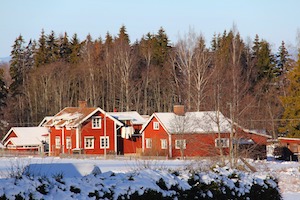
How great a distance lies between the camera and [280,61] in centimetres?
7975

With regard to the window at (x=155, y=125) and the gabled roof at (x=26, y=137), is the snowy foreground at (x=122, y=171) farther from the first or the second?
the gabled roof at (x=26, y=137)

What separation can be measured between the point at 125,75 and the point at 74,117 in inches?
446

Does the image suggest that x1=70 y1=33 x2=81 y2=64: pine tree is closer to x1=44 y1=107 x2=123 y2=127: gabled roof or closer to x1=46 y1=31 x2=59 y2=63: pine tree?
x1=46 y1=31 x2=59 y2=63: pine tree

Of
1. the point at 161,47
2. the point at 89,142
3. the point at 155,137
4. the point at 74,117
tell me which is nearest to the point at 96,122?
the point at 89,142

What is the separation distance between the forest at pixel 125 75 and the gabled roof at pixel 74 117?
5357mm

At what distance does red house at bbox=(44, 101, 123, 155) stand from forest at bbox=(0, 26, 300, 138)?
5815 mm

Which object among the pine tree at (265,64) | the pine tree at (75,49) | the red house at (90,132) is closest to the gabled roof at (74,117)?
the red house at (90,132)

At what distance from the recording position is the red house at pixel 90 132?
58.7m

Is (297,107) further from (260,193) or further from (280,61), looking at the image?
(260,193)

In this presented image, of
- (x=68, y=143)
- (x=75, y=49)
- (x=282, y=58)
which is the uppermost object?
(x=75, y=49)

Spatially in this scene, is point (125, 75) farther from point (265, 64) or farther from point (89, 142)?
point (265, 64)

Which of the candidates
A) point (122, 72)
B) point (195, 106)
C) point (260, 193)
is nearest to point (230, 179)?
point (260, 193)

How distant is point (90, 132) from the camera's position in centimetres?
5919

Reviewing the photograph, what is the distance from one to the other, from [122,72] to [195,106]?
1085cm
